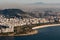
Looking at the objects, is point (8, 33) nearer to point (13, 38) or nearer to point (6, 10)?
point (13, 38)

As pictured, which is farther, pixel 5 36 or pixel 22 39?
pixel 5 36

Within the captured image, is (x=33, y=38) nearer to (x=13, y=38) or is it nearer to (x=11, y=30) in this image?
(x=13, y=38)

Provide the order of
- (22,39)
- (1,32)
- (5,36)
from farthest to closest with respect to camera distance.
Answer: (1,32)
(5,36)
(22,39)

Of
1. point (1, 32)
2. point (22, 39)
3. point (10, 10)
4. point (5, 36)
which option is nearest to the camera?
point (22, 39)

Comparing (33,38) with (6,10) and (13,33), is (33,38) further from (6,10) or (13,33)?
(6,10)

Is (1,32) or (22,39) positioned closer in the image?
(22,39)

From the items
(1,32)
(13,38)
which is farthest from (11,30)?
(13,38)

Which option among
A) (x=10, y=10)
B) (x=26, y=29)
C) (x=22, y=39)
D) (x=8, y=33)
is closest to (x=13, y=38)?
(x=22, y=39)
